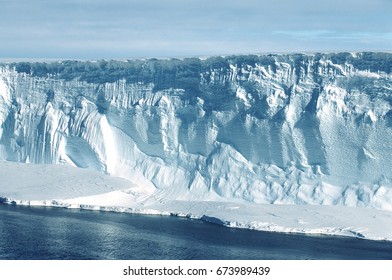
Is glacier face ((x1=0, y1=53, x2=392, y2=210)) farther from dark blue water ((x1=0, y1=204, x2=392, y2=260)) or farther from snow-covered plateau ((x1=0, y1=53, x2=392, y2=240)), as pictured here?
dark blue water ((x1=0, y1=204, x2=392, y2=260))

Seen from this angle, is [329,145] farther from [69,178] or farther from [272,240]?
[69,178]

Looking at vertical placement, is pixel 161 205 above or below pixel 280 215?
below

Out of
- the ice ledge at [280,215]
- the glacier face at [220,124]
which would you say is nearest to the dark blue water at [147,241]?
the ice ledge at [280,215]

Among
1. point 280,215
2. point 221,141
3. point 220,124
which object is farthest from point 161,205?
point 280,215

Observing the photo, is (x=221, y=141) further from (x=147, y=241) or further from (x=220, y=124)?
(x=147, y=241)

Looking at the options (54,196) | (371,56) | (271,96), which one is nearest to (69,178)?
(54,196)

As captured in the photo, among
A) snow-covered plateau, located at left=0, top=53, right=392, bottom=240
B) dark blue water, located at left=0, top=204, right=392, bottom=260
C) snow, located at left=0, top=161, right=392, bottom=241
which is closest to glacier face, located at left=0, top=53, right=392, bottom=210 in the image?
snow-covered plateau, located at left=0, top=53, right=392, bottom=240
